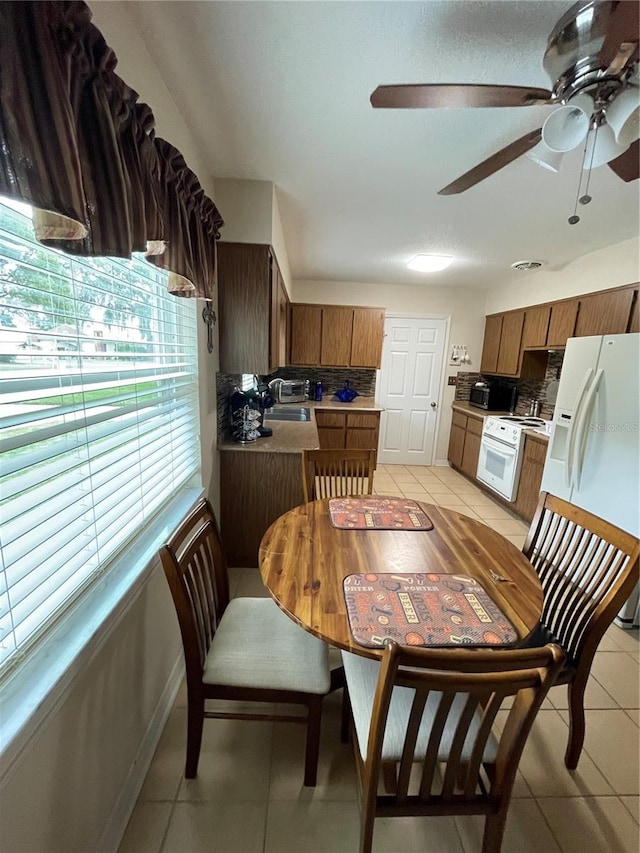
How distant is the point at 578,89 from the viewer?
99cm

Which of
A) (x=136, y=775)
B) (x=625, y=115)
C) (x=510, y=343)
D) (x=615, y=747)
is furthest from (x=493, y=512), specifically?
(x=136, y=775)

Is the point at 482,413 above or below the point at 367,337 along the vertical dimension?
below

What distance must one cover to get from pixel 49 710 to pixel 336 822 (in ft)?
3.31

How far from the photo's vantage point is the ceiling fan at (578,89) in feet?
2.85

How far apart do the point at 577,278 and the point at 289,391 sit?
315 cm

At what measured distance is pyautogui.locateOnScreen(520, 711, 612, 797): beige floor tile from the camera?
125 cm

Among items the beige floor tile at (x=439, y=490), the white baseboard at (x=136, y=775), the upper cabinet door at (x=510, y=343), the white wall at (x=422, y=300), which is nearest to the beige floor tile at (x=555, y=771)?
the white baseboard at (x=136, y=775)

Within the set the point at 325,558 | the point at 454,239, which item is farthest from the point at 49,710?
the point at 454,239

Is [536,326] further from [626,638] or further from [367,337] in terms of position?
[626,638]

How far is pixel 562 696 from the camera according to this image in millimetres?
1602

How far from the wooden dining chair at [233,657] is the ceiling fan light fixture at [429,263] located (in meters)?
3.08

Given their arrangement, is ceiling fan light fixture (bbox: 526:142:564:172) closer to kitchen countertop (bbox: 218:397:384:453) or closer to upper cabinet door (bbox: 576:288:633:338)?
kitchen countertop (bbox: 218:397:384:453)

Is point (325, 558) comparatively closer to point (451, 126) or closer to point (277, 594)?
point (277, 594)

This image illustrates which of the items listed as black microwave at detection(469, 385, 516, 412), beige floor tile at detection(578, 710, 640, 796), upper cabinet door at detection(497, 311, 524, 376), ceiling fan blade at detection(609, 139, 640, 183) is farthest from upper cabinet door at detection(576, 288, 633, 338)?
beige floor tile at detection(578, 710, 640, 796)
